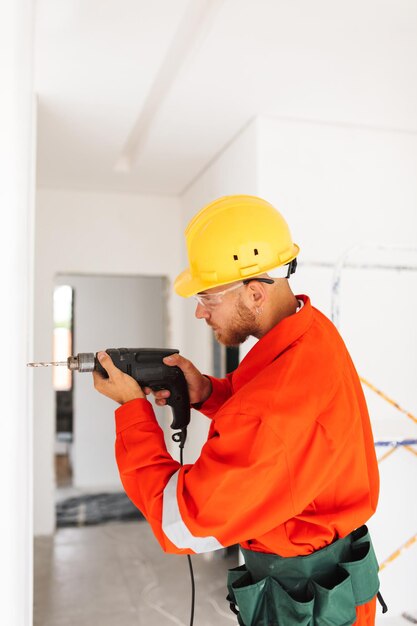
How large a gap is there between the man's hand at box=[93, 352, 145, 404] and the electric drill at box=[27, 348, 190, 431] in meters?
0.03

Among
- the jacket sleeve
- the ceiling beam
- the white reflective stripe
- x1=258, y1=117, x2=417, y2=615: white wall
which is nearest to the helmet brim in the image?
the jacket sleeve

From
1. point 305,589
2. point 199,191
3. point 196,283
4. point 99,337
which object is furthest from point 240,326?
point 99,337

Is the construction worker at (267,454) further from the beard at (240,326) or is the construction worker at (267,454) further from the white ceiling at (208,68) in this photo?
the white ceiling at (208,68)

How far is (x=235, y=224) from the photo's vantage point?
4.77 ft

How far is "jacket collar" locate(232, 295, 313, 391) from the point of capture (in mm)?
1398

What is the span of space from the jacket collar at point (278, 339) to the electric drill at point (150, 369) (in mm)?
324

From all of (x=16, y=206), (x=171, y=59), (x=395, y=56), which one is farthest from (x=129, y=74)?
(x=16, y=206)

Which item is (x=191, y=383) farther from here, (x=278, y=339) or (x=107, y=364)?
(x=278, y=339)

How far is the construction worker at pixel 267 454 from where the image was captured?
1229 millimetres

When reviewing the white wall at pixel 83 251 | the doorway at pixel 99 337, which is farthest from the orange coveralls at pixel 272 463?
the doorway at pixel 99 337

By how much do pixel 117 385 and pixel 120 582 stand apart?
2.71 meters

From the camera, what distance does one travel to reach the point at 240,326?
4.92 ft

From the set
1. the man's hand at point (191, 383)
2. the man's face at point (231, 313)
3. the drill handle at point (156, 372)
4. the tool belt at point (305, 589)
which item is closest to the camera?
the tool belt at point (305, 589)

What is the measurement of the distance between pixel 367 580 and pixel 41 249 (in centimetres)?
391
